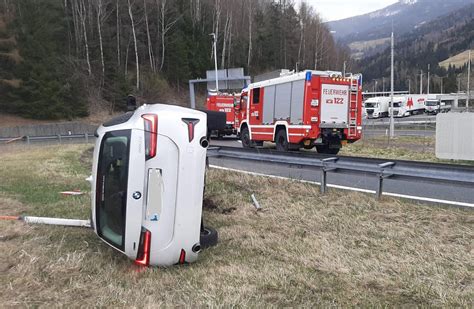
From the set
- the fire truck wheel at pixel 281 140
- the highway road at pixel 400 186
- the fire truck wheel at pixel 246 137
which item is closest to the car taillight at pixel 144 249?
the highway road at pixel 400 186

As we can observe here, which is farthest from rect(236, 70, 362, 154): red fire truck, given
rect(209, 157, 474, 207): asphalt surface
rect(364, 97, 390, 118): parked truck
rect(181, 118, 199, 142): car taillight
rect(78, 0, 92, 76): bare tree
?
rect(364, 97, 390, 118): parked truck

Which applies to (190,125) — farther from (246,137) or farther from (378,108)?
(378,108)

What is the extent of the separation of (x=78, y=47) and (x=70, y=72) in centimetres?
492

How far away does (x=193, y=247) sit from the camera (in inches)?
180

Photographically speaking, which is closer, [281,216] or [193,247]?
[193,247]

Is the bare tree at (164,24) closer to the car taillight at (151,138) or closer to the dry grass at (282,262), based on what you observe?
the dry grass at (282,262)

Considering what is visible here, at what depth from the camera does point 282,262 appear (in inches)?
183

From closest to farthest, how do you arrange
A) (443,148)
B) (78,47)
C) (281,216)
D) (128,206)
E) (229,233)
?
(128,206) < (229,233) < (281,216) < (443,148) < (78,47)

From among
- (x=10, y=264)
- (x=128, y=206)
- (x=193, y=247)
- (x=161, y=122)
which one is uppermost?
(x=161, y=122)

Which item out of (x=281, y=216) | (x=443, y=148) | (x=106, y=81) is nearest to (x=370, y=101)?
(x=106, y=81)

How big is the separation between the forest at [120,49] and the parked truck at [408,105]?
16.7 meters

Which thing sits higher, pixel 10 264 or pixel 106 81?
pixel 106 81

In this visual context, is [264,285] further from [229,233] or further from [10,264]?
[10,264]

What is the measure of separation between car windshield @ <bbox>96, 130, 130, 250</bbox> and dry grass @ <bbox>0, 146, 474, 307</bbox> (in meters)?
0.35
